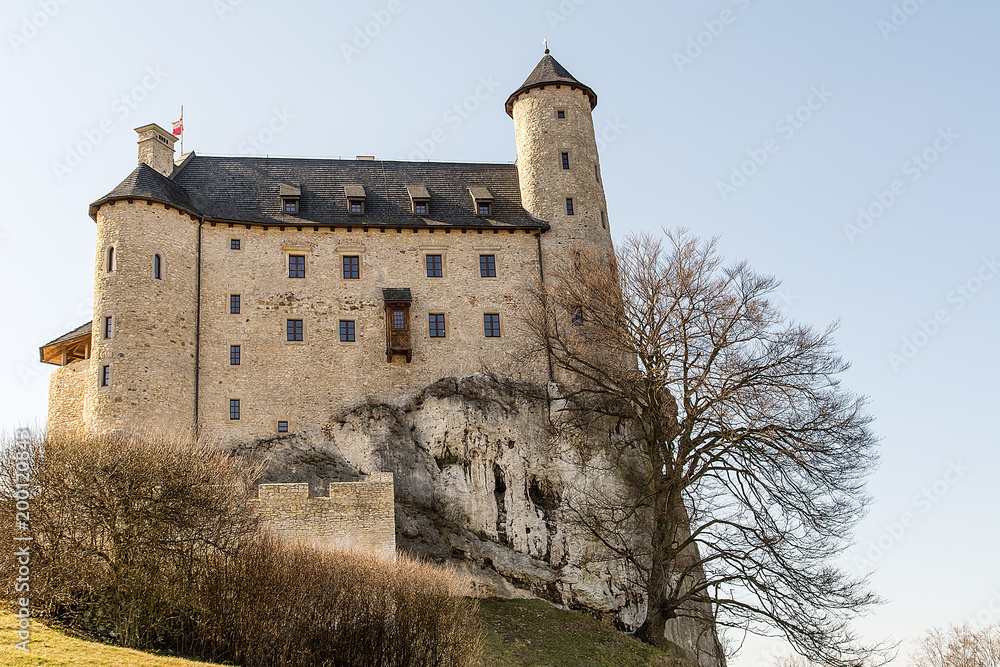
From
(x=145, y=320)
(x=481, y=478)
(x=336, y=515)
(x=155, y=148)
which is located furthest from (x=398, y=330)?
(x=155, y=148)

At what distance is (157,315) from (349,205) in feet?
31.0

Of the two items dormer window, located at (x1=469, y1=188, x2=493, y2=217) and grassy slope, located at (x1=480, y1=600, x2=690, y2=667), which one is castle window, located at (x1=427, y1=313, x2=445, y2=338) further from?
grassy slope, located at (x1=480, y1=600, x2=690, y2=667)

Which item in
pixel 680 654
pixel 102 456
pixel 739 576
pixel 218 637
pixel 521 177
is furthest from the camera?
pixel 521 177

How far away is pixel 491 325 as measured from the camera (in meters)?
40.7

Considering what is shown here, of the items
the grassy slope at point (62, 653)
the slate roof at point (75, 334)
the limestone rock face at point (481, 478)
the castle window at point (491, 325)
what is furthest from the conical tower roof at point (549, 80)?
the grassy slope at point (62, 653)

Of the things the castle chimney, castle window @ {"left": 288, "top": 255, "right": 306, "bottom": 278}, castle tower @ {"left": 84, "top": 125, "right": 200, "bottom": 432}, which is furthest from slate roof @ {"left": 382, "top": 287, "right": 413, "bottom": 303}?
the castle chimney

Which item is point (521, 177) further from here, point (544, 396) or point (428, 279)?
point (544, 396)

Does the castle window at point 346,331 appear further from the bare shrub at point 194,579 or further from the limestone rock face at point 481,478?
the bare shrub at point 194,579

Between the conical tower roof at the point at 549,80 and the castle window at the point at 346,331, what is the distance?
12919 millimetres

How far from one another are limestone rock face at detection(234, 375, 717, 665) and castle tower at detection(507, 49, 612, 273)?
25.8 feet

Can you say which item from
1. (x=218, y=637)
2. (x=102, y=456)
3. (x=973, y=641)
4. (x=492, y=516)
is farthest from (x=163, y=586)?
(x=973, y=641)

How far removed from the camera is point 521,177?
44.3m

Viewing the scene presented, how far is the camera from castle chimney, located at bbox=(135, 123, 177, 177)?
42.3 metres

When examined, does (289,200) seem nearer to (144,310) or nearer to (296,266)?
(296,266)
